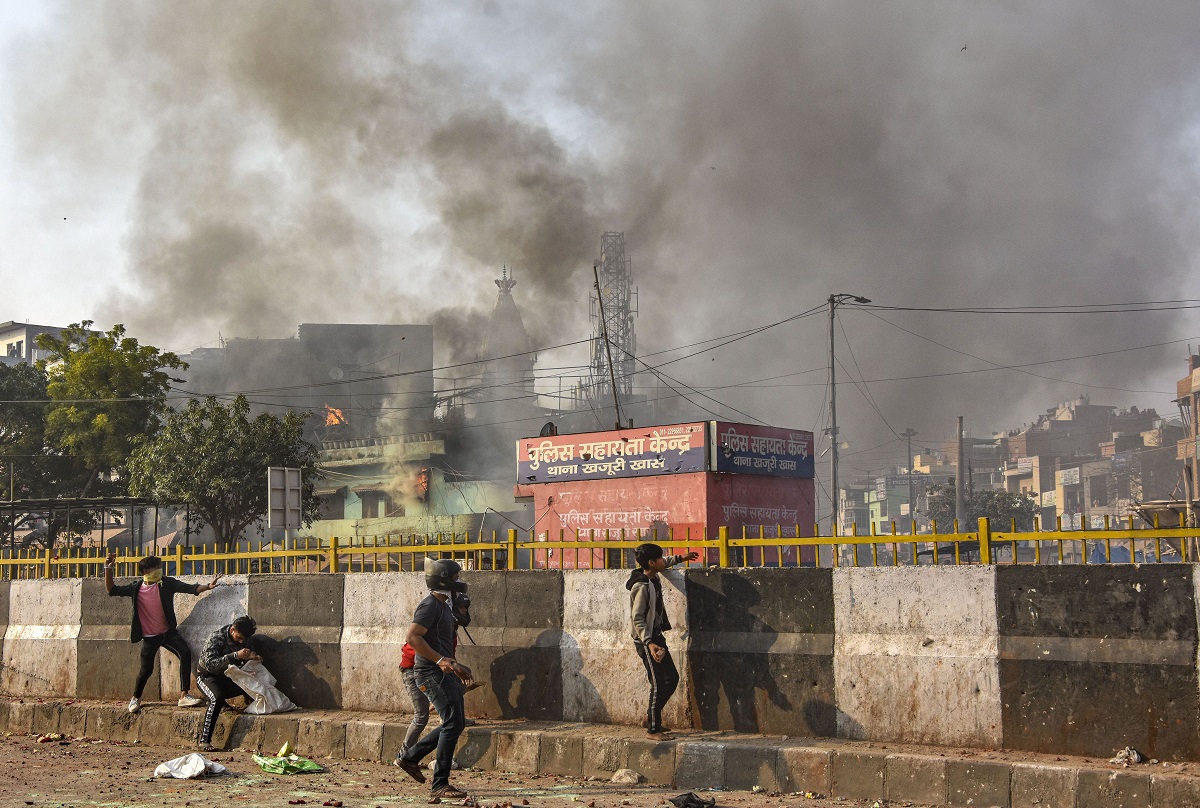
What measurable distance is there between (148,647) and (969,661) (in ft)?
23.2

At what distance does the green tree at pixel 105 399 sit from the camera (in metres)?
33.3

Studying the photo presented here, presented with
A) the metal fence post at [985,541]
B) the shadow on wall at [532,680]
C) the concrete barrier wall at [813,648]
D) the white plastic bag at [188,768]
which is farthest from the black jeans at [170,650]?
the metal fence post at [985,541]

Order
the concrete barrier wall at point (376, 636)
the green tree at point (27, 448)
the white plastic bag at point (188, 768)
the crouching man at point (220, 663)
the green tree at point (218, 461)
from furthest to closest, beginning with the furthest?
1. the green tree at point (27, 448)
2. the green tree at point (218, 461)
3. the crouching man at point (220, 663)
4. the concrete barrier wall at point (376, 636)
5. the white plastic bag at point (188, 768)

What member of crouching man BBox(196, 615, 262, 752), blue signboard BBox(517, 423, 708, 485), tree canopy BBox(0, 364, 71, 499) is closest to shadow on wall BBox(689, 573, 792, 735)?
crouching man BBox(196, 615, 262, 752)

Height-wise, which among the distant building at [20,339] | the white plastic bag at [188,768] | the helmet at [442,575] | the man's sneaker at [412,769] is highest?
the distant building at [20,339]

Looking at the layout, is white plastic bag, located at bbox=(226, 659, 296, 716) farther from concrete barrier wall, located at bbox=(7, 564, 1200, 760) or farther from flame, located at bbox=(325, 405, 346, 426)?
flame, located at bbox=(325, 405, 346, 426)

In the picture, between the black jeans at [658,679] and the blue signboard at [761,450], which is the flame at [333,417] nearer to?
the blue signboard at [761,450]

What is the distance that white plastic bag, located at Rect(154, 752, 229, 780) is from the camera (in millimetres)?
7402

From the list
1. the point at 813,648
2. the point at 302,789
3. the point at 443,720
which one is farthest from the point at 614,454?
the point at 443,720

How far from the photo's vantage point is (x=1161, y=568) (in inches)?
240

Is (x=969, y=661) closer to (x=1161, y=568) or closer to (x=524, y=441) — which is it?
(x=1161, y=568)

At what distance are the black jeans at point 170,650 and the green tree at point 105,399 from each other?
82.3 ft

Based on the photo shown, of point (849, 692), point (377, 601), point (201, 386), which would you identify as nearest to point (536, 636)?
point (377, 601)

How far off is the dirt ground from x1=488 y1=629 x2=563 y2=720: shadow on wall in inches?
25.1
